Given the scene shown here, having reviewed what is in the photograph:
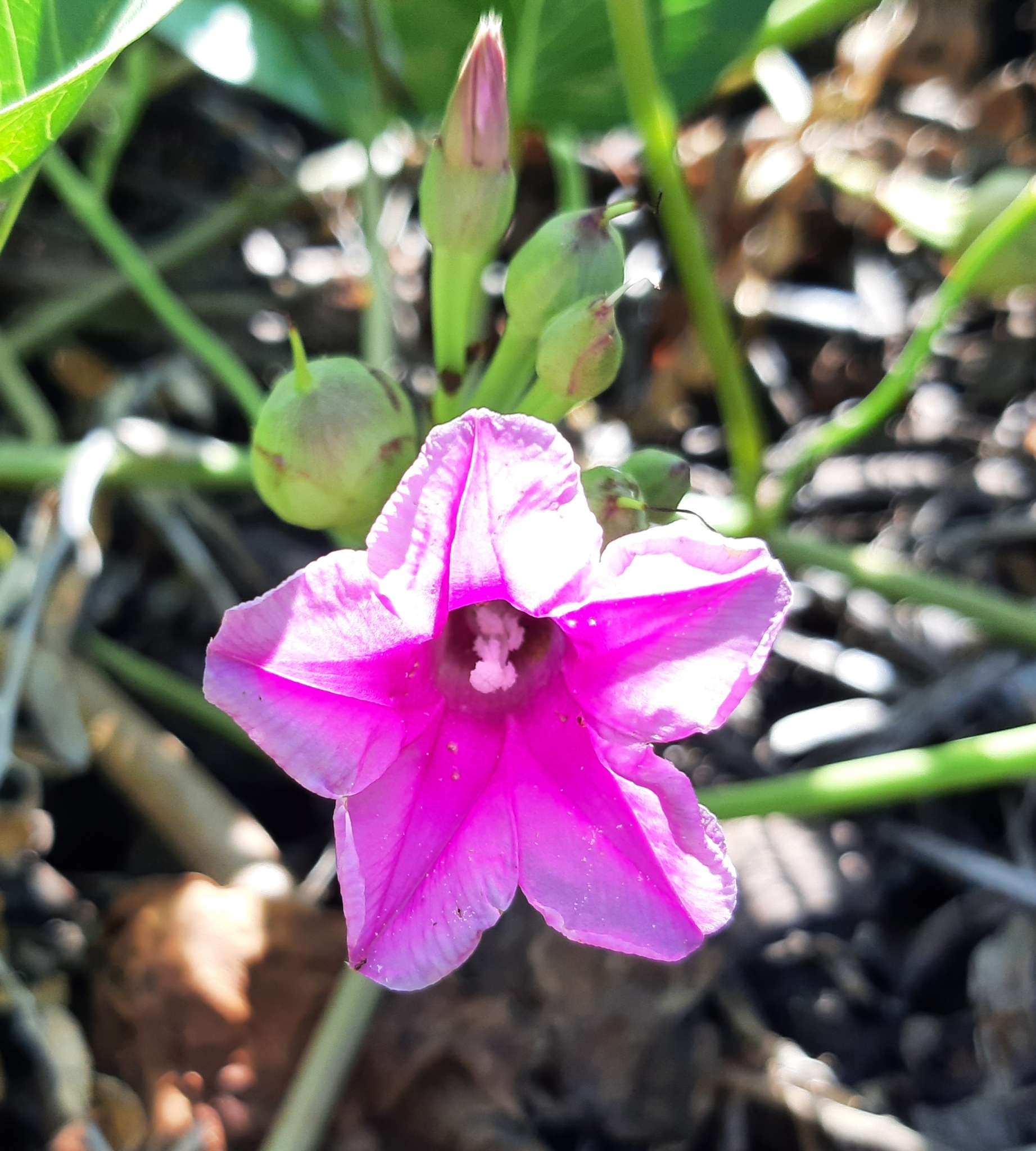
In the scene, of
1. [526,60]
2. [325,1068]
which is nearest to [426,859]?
[325,1068]

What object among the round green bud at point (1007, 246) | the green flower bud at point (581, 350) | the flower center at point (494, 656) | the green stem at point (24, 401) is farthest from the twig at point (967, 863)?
the green stem at point (24, 401)

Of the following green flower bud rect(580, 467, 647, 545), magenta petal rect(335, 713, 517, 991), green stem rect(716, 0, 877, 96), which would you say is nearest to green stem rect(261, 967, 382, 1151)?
magenta petal rect(335, 713, 517, 991)

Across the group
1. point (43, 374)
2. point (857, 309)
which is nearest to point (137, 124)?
point (43, 374)

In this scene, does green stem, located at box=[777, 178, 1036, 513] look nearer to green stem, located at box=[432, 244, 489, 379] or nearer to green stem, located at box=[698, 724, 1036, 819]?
green stem, located at box=[698, 724, 1036, 819]

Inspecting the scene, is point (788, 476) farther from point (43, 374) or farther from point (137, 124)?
point (137, 124)

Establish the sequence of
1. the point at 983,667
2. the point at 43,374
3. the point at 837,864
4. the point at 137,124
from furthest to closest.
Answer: the point at 137,124 < the point at 43,374 < the point at 983,667 < the point at 837,864

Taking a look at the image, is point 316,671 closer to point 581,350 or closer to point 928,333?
point 581,350

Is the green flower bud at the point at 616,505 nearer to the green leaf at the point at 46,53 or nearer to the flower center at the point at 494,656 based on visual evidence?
the flower center at the point at 494,656
